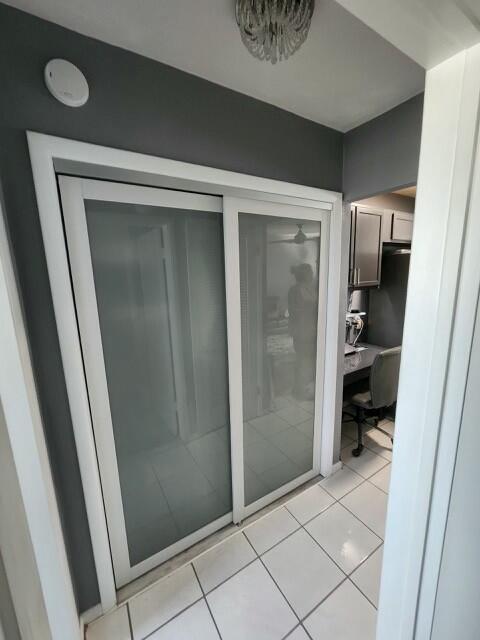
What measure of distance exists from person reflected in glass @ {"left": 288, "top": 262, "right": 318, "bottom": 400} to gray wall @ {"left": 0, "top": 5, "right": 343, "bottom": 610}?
0.69m

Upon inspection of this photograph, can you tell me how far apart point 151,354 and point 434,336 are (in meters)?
1.20

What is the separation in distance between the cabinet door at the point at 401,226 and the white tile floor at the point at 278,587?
2.41 metres

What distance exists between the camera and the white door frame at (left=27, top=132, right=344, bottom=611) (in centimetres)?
97

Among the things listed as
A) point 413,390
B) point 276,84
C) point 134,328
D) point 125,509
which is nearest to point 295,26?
point 276,84

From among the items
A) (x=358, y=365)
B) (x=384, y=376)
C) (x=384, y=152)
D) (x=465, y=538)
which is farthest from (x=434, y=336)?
(x=358, y=365)

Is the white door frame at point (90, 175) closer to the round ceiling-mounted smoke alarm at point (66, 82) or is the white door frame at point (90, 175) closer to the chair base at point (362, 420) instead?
the round ceiling-mounted smoke alarm at point (66, 82)

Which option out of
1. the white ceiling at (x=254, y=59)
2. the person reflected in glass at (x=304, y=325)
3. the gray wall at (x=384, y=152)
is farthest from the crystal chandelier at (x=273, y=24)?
the person reflected in glass at (x=304, y=325)

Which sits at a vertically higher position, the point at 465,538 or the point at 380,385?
the point at 465,538

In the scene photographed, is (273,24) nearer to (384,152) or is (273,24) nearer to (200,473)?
(384,152)

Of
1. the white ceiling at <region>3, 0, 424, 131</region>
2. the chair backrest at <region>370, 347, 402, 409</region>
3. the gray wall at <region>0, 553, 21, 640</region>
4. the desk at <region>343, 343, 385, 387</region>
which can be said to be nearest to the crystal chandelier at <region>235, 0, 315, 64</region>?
the white ceiling at <region>3, 0, 424, 131</region>

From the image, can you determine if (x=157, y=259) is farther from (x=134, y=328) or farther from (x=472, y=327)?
(x=472, y=327)

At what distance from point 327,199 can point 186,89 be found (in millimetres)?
1008

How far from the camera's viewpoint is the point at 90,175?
108cm

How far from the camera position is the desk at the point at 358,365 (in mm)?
2350
